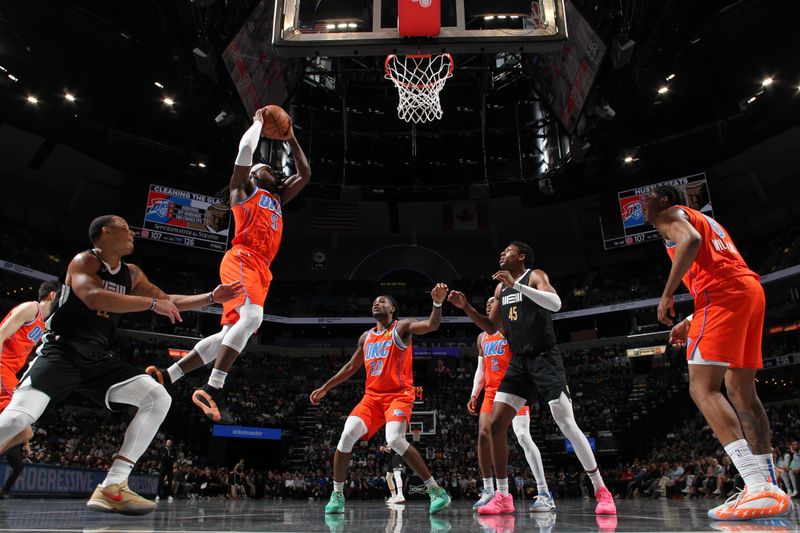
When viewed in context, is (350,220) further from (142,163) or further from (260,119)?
(260,119)

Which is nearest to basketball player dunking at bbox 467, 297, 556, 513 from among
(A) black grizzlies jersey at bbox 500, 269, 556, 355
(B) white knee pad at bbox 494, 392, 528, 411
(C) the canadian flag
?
(B) white knee pad at bbox 494, 392, 528, 411

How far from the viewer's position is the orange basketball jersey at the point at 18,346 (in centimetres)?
722

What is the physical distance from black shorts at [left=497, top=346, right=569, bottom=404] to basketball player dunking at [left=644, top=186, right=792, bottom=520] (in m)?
1.33

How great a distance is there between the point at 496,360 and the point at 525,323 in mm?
2093

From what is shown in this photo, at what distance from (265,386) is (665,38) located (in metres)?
21.4

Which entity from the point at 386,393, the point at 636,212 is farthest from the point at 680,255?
the point at 636,212

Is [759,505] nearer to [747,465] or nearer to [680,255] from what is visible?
[747,465]

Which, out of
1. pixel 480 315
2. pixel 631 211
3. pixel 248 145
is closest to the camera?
pixel 248 145

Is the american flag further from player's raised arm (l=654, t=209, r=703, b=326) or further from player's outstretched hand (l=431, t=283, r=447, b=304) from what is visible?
player's raised arm (l=654, t=209, r=703, b=326)

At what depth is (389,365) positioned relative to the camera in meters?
6.33

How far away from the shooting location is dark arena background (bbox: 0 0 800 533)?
13.2m

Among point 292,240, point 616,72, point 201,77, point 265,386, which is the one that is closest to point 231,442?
point 265,386

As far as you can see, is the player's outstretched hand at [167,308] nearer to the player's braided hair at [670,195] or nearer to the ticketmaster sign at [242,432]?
the player's braided hair at [670,195]

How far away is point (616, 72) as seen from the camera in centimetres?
1474
